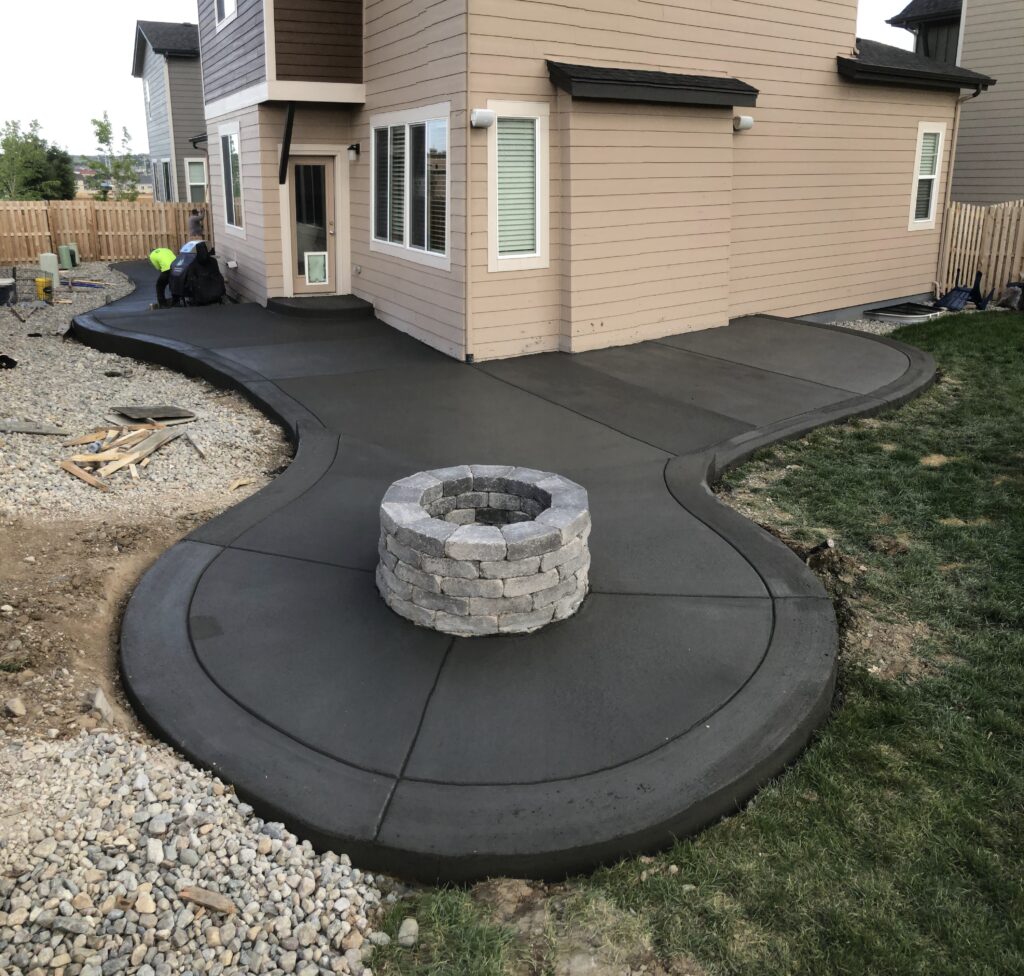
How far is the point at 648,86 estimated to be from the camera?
32.1 feet

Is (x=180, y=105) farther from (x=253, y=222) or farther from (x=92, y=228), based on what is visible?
(x=253, y=222)

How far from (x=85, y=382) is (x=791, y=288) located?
31.0 ft

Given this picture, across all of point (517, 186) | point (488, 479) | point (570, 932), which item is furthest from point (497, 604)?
point (517, 186)

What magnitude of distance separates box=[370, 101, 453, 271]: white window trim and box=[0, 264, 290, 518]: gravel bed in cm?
280

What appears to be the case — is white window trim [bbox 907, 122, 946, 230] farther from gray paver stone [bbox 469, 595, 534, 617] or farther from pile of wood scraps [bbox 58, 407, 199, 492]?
gray paver stone [bbox 469, 595, 534, 617]

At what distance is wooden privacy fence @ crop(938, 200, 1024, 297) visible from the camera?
577 inches

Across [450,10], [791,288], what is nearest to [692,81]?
[450,10]

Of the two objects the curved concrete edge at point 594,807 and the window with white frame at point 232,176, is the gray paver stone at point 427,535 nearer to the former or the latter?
the curved concrete edge at point 594,807

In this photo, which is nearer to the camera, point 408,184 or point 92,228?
point 408,184

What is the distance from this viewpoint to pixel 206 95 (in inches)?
619

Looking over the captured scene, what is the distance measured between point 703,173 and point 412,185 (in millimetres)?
3539

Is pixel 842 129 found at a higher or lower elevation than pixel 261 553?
higher

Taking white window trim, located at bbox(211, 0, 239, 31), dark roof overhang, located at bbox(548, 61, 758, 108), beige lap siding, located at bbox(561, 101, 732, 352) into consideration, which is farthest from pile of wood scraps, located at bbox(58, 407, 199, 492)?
white window trim, located at bbox(211, 0, 239, 31)

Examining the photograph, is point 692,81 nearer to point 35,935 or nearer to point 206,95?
point 206,95
